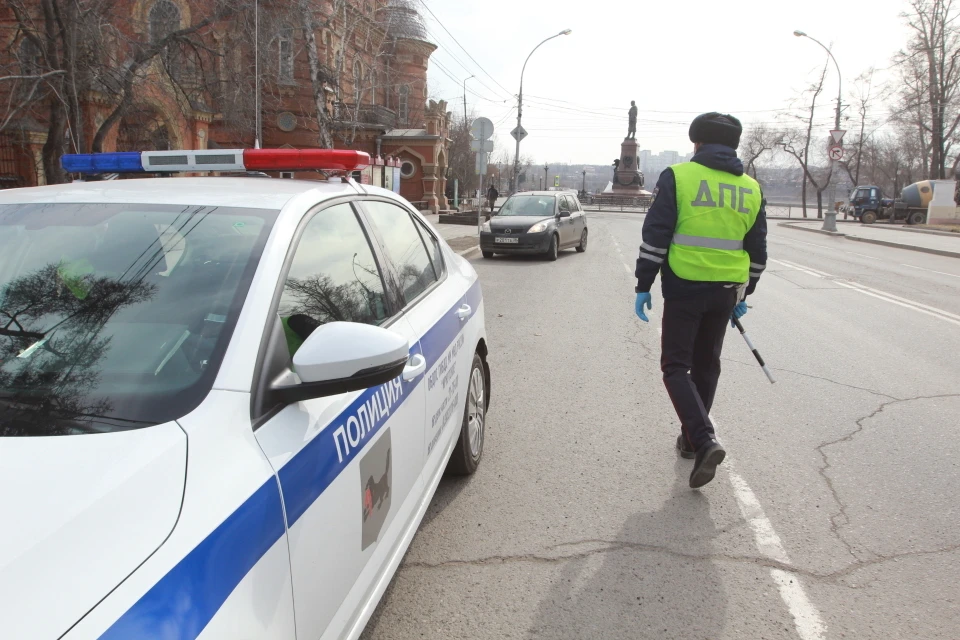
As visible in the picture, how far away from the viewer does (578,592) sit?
2945 millimetres

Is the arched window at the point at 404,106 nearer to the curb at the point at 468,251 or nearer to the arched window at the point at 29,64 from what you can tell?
the curb at the point at 468,251

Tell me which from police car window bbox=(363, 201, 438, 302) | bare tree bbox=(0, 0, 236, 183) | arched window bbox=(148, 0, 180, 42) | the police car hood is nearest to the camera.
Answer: the police car hood

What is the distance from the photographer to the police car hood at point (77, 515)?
1.12m

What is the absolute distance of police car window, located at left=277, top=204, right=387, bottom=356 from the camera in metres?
2.09

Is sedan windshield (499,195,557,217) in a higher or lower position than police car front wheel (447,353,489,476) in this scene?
higher

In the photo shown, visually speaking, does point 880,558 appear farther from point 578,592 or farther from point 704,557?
point 578,592

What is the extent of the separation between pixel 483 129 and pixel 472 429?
1719 cm

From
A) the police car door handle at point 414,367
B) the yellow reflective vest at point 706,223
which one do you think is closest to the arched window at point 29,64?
the yellow reflective vest at point 706,223

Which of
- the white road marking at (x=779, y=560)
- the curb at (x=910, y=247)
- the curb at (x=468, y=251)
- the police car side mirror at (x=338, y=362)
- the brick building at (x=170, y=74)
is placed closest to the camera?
the police car side mirror at (x=338, y=362)

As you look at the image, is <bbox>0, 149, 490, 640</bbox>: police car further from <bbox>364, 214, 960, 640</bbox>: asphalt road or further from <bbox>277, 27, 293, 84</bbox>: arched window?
<bbox>277, 27, 293, 84</bbox>: arched window

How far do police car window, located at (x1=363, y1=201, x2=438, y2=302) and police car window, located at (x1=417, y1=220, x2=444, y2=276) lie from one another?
0.09 metres

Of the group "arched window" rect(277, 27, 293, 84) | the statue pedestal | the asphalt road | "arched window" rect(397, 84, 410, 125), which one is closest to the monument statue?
the statue pedestal

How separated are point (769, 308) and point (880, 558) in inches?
295

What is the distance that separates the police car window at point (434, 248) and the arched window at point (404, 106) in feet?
→ 138
